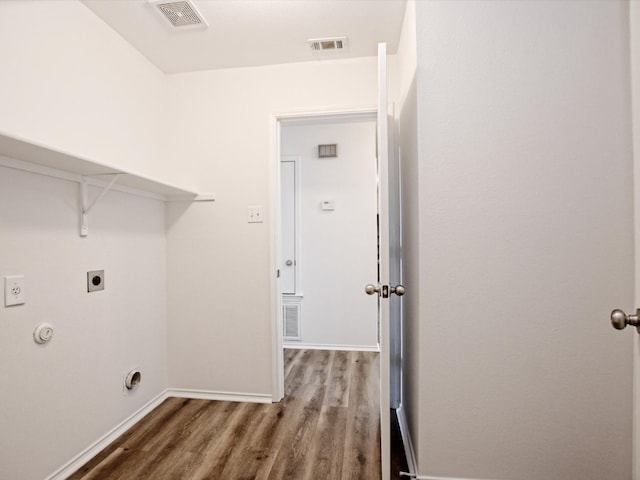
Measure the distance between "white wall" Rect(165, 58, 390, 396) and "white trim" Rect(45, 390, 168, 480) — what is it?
0.24 m

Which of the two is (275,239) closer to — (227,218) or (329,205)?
(227,218)

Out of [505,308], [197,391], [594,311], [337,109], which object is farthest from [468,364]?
[197,391]

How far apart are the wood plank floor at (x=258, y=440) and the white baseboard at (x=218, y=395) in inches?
1.6

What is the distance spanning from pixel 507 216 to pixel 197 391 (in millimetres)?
2298

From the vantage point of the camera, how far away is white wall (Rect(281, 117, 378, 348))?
330 centimetres

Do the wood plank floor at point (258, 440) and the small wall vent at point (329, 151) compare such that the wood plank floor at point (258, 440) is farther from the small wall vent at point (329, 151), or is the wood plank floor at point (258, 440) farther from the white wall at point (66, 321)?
the small wall vent at point (329, 151)

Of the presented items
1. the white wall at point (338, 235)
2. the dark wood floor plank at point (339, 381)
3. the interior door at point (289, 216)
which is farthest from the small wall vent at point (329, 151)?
the dark wood floor plank at point (339, 381)

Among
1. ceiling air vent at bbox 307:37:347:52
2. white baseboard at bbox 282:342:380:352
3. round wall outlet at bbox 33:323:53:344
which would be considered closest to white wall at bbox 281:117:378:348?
white baseboard at bbox 282:342:380:352

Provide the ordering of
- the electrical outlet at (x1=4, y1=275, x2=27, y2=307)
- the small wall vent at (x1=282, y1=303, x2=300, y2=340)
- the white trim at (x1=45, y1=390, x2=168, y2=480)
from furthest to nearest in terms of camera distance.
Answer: the small wall vent at (x1=282, y1=303, x2=300, y2=340) → the white trim at (x1=45, y1=390, x2=168, y2=480) → the electrical outlet at (x1=4, y1=275, x2=27, y2=307)

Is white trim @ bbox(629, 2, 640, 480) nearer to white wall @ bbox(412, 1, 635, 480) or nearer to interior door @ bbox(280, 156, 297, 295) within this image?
white wall @ bbox(412, 1, 635, 480)

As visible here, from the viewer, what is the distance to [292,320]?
3.44m

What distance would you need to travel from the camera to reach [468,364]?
1.42 meters

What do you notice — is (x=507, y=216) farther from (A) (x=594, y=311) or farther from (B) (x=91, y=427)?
(B) (x=91, y=427)

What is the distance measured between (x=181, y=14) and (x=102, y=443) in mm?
2403
